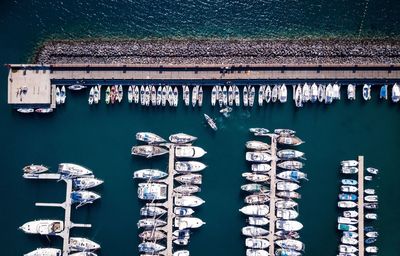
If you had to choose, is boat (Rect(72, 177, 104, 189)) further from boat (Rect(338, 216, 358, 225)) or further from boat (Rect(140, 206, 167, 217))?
boat (Rect(338, 216, 358, 225))

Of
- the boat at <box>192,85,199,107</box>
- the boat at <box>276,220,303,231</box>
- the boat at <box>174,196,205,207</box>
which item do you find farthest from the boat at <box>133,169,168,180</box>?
the boat at <box>276,220,303,231</box>

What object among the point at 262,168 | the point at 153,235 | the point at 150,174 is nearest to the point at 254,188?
the point at 262,168

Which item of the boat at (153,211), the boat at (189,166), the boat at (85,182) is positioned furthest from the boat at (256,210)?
the boat at (85,182)

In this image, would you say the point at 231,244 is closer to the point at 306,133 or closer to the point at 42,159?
the point at 306,133

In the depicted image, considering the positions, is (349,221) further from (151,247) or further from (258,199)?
(151,247)

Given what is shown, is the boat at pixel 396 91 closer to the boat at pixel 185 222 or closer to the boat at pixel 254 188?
the boat at pixel 254 188
